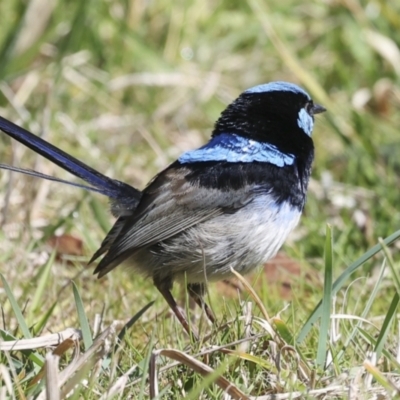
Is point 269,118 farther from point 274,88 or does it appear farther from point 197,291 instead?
point 197,291

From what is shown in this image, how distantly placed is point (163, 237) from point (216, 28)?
3303mm

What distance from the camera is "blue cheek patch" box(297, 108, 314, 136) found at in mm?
3727

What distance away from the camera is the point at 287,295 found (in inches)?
151

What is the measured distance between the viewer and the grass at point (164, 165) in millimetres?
2596

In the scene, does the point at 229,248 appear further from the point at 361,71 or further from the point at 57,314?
the point at 361,71

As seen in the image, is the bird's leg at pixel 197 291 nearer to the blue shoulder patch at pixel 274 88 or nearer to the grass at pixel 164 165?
the grass at pixel 164 165

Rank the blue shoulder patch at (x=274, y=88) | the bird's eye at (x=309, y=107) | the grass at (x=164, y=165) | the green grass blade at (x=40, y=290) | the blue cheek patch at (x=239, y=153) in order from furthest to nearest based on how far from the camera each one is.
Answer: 1. the bird's eye at (x=309, y=107)
2. the blue shoulder patch at (x=274, y=88)
3. the blue cheek patch at (x=239, y=153)
4. the green grass blade at (x=40, y=290)
5. the grass at (x=164, y=165)

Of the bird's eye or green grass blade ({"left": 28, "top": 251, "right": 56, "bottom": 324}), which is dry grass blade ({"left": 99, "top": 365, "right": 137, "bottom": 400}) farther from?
the bird's eye

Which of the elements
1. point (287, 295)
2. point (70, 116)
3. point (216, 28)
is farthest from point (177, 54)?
point (287, 295)

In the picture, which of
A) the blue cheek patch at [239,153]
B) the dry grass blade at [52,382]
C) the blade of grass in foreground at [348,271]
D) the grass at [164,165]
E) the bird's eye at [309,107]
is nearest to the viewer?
the dry grass blade at [52,382]

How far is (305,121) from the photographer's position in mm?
3764

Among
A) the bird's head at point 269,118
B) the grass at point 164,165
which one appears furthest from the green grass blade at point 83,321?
the bird's head at point 269,118

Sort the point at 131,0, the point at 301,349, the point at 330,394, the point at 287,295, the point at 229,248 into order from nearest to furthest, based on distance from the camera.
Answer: the point at 330,394 → the point at 301,349 → the point at 229,248 → the point at 287,295 → the point at 131,0

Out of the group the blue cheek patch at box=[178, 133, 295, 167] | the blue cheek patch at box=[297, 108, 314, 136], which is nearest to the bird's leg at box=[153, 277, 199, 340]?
the blue cheek patch at box=[178, 133, 295, 167]
